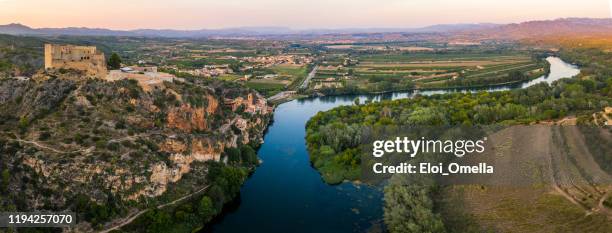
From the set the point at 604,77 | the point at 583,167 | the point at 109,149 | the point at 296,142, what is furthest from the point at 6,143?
the point at 604,77

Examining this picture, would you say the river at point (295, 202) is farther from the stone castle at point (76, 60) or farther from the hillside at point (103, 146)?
the stone castle at point (76, 60)

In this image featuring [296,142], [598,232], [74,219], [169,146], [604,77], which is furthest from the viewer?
[604,77]

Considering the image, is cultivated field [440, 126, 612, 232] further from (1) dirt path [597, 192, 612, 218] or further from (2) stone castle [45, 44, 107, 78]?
(2) stone castle [45, 44, 107, 78]

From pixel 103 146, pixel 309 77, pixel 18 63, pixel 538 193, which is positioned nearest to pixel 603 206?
pixel 538 193

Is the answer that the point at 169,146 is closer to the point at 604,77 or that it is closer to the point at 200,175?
the point at 200,175

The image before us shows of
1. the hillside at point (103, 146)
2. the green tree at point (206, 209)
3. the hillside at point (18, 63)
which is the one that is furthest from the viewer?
the hillside at point (18, 63)

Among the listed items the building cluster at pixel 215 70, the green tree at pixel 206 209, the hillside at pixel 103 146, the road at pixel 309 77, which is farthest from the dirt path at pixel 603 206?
the building cluster at pixel 215 70

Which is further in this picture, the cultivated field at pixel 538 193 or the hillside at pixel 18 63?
the hillside at pixel 18 63
